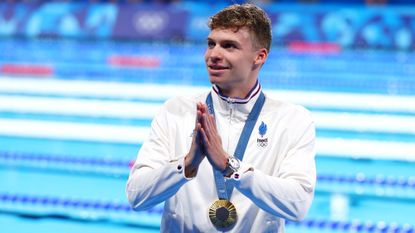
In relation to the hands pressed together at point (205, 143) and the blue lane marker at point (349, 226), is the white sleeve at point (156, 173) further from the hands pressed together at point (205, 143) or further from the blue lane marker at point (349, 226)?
the blue lane marker at point (349, 226)

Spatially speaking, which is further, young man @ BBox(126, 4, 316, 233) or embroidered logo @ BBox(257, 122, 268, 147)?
embroidered logo @ BBox(257, 122, 268, 147)

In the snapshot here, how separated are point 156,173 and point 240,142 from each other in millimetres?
259

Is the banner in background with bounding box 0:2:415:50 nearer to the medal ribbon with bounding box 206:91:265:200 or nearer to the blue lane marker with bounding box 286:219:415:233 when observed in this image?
the blue lane marker with bounding box 286:219:415:233

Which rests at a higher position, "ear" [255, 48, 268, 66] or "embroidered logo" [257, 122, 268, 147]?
"ear" [255, 48, 268, 66]

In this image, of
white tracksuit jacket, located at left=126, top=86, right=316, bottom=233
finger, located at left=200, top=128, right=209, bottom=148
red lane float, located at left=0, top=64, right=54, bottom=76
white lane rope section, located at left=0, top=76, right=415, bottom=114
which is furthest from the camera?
red lane float, located at left=0, top=64, right=54, bottom=76

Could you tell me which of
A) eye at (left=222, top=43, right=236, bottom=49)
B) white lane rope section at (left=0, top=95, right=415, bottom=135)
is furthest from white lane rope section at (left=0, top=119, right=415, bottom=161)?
eye at (left=222, top=43, right=236, bottom=49)

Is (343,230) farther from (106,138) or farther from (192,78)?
(192,78)

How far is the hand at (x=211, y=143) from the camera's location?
1.94 m

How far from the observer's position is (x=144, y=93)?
918 centimetres

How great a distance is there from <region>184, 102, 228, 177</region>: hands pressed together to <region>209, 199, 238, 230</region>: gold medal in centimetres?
17

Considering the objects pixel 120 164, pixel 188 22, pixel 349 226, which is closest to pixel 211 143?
pixel 349 226

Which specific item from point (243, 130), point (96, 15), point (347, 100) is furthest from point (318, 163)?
point (96, 15)

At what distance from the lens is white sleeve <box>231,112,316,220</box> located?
1.98 m

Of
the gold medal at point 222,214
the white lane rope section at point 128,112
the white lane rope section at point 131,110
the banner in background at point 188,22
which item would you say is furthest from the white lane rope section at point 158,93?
the gold medal at point 222,214
